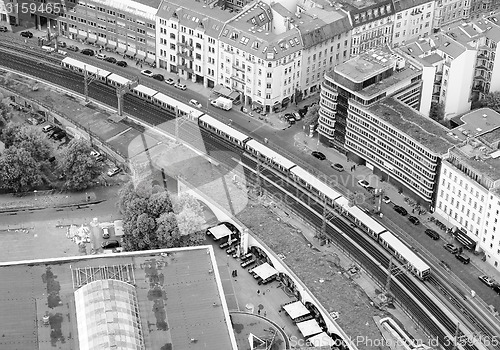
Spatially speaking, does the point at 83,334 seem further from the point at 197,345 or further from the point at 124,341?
the point at 197,345

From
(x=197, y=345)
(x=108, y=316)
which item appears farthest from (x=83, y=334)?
(x=197, y=345)

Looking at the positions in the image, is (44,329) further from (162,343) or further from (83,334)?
(162,343)

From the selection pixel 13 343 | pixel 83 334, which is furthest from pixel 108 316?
pixel 13 343

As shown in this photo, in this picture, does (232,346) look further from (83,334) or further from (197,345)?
(83,334)

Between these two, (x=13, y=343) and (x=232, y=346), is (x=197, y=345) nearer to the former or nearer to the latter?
(x=232, y=346)

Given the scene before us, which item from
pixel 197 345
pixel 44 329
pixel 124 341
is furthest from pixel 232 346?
pixel 44 329

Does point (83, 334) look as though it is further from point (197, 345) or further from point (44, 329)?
point (197, 345)
